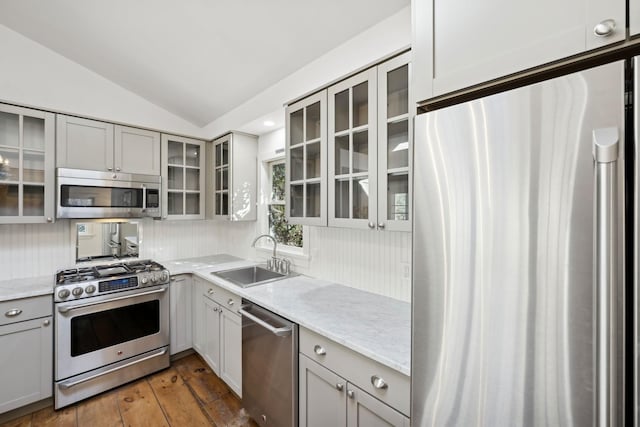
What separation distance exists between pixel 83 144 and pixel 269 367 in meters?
2.48

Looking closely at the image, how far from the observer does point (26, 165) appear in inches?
91.5

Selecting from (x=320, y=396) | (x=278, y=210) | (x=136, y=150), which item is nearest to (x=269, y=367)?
(x=320, y=396)

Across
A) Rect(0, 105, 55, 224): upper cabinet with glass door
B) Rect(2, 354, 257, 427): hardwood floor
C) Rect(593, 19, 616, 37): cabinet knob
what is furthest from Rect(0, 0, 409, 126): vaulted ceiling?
Rect(2, 354, 257, 427): hardwood floor

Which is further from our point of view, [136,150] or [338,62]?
[136,150]

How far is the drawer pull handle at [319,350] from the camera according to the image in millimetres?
1425

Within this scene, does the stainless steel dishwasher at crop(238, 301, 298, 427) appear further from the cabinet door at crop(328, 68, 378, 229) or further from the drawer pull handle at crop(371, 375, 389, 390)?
the cabinet door at crop(328, 68, 378, 229)

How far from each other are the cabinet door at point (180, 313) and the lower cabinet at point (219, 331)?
0.06 m

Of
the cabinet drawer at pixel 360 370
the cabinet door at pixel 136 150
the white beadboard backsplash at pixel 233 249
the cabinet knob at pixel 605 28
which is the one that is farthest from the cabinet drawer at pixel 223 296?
the cabinet knob at pixel 605 28

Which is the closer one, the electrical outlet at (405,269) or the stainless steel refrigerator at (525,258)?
the stainless steel refrigerator at (525,258)

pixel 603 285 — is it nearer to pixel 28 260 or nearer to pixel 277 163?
pixel 277 163

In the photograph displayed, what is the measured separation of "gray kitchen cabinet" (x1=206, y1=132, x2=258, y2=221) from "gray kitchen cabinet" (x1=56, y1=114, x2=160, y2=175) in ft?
1.98

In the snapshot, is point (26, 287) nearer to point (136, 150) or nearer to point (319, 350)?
point (136, 150)

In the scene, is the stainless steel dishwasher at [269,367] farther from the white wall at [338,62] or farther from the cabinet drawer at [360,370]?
the white wall at [338,62]

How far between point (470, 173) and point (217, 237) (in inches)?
137
